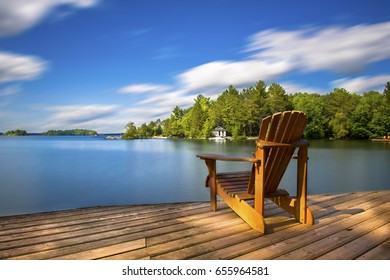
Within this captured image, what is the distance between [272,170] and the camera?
8.25 feet

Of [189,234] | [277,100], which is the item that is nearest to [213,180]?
[189,234]

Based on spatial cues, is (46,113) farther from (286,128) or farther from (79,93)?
(286,128)

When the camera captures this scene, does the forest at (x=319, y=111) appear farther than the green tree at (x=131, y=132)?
No

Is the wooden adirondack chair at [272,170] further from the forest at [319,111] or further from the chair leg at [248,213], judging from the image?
the forest at [319,111]

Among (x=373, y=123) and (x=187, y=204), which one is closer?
(x=187, y=204)

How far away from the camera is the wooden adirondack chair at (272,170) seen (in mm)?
2324

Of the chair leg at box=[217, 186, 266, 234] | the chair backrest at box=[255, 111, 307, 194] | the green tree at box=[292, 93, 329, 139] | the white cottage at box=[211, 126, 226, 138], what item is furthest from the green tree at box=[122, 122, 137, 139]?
the chair backrest at box=[255, 111, 307, 194]

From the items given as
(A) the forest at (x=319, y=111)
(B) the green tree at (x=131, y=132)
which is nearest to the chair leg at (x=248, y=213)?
(A) the forest at (x=319, y=111)

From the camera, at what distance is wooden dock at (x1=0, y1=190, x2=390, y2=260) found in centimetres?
201

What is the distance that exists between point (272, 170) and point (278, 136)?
13.1 inches

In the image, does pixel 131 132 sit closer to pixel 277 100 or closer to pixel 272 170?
pixel 277 100
